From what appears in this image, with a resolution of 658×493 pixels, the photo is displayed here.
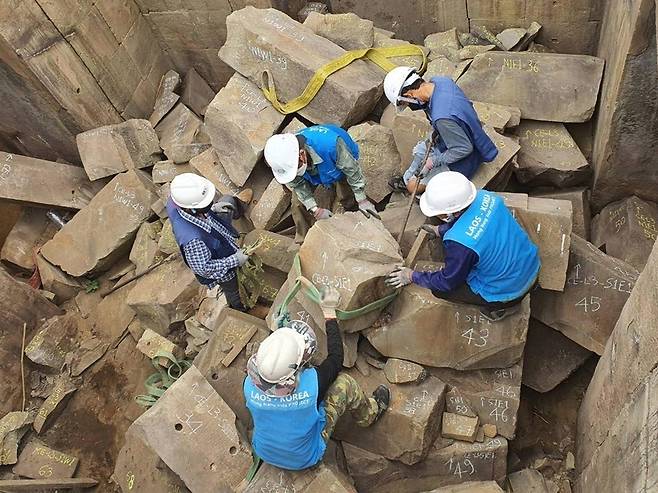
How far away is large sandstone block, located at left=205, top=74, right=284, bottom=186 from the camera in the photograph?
641 centimetres

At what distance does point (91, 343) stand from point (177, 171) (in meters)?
2.33

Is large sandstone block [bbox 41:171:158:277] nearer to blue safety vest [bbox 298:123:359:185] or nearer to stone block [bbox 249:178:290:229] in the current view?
stone block [bbox 249:178:290:229]

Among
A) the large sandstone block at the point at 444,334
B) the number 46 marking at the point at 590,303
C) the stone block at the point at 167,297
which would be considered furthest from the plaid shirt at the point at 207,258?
the number 46 marking at the point at 590,303

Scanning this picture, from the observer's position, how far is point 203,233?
198 inches

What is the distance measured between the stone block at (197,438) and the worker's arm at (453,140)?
2.79 meters

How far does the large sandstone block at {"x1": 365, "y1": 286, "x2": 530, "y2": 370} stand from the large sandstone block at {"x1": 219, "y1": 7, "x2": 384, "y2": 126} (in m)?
2.37

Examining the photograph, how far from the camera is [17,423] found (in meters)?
6.29

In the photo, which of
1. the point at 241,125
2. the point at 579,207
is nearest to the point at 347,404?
the point at 579,207

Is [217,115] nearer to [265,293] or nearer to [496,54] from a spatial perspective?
[265,293]

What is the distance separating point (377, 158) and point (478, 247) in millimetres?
2262

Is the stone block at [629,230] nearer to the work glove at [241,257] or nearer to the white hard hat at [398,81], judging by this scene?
the white hard hat at [398,81]

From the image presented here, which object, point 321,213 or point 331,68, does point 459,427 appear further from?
point 331,68

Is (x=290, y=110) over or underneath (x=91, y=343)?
over

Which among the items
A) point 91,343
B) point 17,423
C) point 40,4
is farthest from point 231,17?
point 17,423
